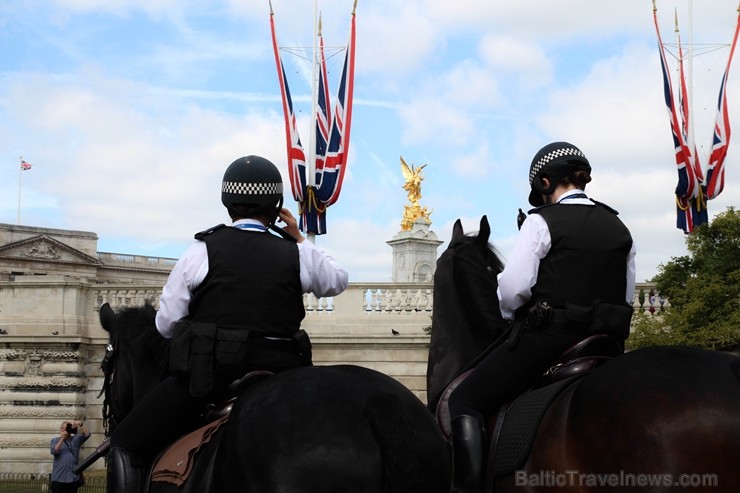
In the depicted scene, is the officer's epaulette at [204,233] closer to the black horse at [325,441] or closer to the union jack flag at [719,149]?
the black horse at [325,441]

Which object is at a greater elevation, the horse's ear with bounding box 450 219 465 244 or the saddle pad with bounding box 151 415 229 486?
the horse's ear with bounding box 450 219 465 244

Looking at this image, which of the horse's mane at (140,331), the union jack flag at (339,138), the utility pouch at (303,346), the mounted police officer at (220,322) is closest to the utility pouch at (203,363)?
the mounted police officer at (220,322)

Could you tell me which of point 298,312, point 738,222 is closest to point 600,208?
point 298,312

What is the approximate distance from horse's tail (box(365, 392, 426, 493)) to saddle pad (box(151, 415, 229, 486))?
0.82 meters

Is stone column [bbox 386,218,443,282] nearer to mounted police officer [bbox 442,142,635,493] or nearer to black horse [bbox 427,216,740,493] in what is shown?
mounted police officer [bbox 442,142,635,493]

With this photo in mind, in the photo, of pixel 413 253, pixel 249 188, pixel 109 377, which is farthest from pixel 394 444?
pixel 413 253

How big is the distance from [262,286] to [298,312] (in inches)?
10.9

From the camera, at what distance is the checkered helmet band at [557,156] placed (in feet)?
19.1

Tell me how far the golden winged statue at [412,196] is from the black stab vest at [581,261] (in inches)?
1338

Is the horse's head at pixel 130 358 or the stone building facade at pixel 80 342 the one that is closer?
the horse's head at pixel 130 358

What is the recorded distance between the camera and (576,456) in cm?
465

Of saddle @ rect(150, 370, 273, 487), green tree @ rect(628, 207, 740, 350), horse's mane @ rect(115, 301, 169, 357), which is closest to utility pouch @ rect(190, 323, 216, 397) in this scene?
saddle @ rect(150, 370, 273, 487)

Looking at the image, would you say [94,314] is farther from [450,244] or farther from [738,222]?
[450,244]

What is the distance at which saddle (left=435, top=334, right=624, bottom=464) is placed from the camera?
5.03m
